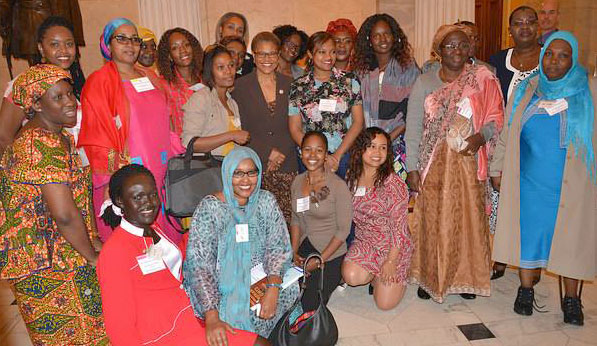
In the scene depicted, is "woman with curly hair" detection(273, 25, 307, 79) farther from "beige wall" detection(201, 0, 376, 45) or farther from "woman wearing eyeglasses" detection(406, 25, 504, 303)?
"beige wall" detection(201, 0, 376, 45)

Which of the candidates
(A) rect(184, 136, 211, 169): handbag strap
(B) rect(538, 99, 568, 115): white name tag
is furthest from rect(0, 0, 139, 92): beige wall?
(B) rect(538, 99, 568, 115): white name tag

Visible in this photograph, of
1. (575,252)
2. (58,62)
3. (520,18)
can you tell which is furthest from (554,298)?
(58,62)

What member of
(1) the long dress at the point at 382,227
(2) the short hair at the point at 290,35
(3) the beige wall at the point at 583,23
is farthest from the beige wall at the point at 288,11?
(1) the long dress at the point at 382,227

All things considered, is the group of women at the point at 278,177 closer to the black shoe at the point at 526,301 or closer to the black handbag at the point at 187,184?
the black shoe at the point at 526,301

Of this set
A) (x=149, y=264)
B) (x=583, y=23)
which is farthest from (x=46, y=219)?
(x=583, y=23)

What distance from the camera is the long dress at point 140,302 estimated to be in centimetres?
204

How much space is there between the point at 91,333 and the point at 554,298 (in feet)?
10.7

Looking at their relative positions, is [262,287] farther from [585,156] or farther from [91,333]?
[585,156]

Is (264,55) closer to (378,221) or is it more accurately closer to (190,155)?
(190,155)

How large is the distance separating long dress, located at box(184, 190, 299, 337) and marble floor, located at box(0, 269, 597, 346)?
75 centimetres

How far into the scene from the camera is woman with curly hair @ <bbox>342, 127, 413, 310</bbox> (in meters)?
3.48

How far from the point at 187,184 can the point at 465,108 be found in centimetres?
195

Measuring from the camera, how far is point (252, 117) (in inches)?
140

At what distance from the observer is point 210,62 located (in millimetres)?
3387
